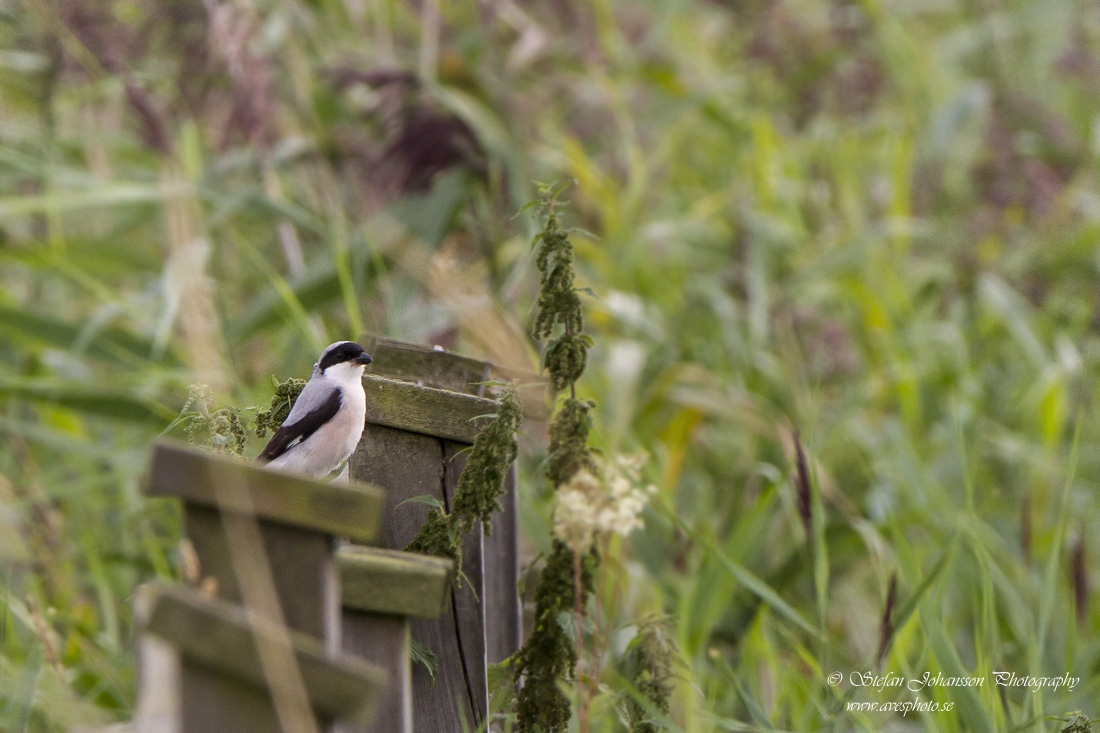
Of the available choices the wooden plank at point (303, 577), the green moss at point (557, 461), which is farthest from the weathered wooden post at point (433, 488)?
the wooden plank at point (303, 577)

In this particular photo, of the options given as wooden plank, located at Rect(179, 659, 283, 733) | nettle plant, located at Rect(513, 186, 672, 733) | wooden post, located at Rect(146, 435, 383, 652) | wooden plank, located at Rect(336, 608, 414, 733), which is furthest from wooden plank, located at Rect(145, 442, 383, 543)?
nettle plant, located at Rect(513, 186, 672, 733)

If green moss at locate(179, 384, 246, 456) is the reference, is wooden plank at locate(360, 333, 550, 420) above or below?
above

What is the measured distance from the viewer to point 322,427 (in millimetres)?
1304

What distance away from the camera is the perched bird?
1290 millimetres

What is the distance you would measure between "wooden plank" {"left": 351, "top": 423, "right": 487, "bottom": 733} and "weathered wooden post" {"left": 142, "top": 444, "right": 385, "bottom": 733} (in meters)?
0.44

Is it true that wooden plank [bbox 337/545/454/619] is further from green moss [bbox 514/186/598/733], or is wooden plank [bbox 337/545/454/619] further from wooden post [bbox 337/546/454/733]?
green moss [bbox 514/186/598/733]

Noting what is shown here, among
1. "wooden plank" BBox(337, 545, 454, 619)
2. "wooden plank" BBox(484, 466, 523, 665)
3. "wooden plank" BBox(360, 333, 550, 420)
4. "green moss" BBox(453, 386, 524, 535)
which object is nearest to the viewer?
"wooden plank" BBox(337, 545, 454, 619)

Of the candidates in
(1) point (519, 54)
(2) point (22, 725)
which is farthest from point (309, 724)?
(1) point (519, 54)

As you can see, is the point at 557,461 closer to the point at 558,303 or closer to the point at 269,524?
the point at 558,303

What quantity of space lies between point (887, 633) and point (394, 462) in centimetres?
76

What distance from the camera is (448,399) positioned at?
1.33 metres

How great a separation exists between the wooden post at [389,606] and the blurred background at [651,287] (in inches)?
18.9

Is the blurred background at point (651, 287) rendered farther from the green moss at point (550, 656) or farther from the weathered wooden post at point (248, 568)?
the weathered wooden post at point (248, 568)

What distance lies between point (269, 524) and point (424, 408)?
46 centimetres
